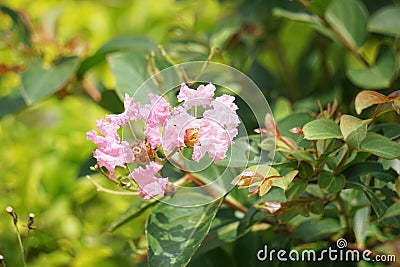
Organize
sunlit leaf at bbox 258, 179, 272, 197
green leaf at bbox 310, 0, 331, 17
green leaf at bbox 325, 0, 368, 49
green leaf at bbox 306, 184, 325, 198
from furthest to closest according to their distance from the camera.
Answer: green leaf at bbox 325, 0, 368, 49, green leaf at bbox 310, 0, 331, 17, green leaf at bbox 306, 184, 325, 198, sunlit leaf at bbox 258, 179, 272, 197

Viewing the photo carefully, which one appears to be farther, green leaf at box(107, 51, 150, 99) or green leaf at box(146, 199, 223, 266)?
green leaf at box(107, 51, 150, 99)

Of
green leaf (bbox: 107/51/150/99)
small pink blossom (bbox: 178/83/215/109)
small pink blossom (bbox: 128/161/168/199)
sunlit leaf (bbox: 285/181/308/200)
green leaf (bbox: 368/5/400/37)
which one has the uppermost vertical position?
green leaf (bbox: 368/5/400/37)

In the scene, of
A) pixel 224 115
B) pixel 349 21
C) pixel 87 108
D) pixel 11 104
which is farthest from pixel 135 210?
pixel 87 108

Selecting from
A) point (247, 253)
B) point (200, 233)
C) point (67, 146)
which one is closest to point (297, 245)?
point (247, 253)

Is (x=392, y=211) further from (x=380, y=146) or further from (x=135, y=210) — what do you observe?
(x=135, y=210)

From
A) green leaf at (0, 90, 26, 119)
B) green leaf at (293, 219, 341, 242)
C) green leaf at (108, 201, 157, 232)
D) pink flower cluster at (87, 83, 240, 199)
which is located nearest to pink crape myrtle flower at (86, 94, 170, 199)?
pink flower cluster at (87, 83, 240, 199)

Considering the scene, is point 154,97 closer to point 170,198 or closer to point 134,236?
point 170,198

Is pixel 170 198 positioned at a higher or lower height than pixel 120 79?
lower

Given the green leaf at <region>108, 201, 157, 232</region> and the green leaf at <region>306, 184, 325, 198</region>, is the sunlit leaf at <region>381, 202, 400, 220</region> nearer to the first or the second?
the green leaf at <region>306, 184, 325, 198</region>
